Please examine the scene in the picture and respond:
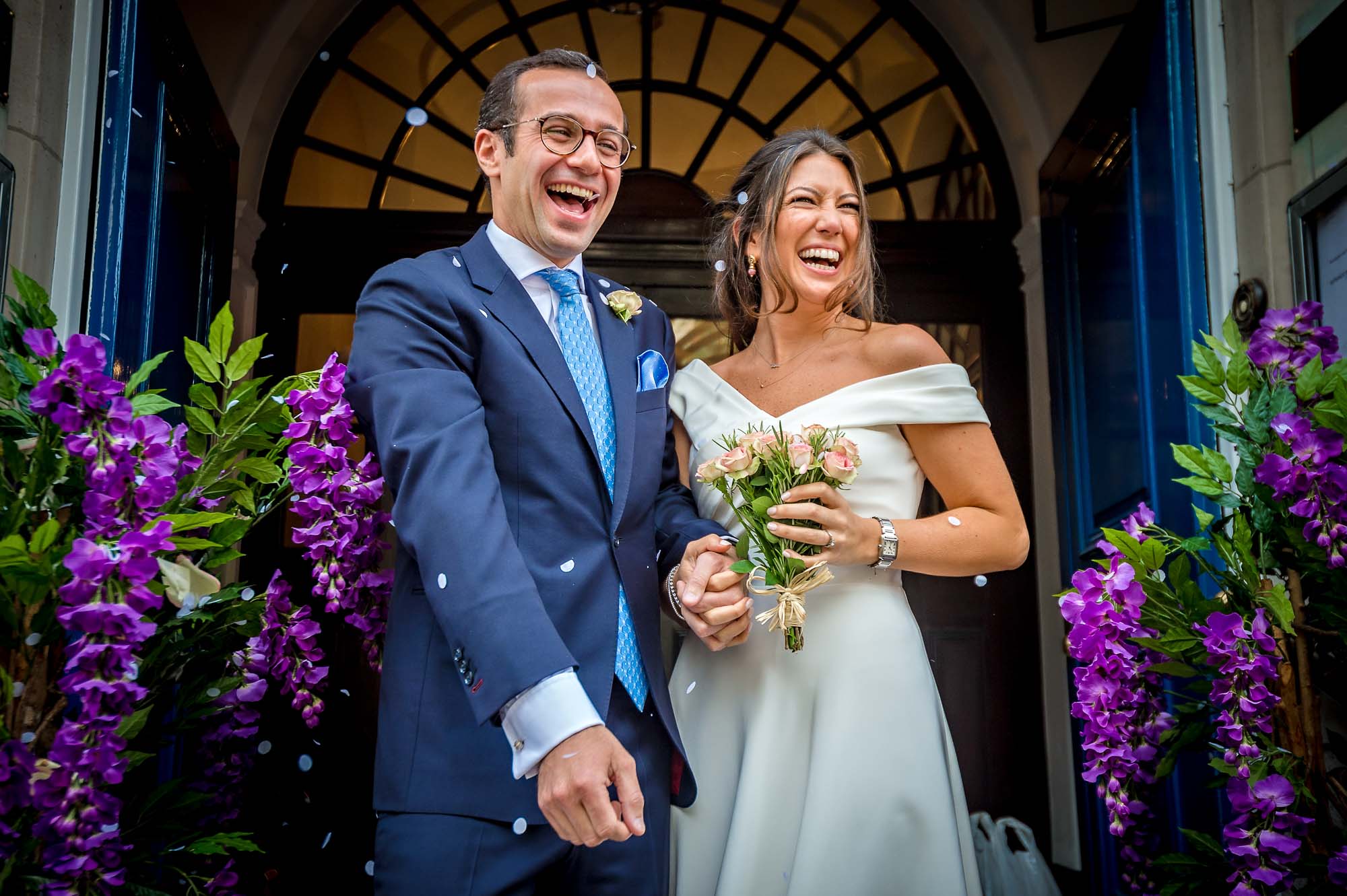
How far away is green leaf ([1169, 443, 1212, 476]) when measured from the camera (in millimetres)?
2418

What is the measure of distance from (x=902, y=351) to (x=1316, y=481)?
826 mm

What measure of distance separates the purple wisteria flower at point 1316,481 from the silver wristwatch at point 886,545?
70 centimetres

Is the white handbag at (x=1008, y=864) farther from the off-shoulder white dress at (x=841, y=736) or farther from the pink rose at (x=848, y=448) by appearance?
the pink rose at (x=848, y=448)

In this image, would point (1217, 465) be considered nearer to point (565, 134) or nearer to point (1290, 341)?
point (1290, 341)

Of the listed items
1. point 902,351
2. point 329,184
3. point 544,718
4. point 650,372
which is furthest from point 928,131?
point 544,718

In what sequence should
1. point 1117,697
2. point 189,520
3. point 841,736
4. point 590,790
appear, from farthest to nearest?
point 1117,697, point 841,736, point 189,520, point 590,790

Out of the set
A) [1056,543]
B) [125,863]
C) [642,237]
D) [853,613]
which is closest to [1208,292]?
[853,613]

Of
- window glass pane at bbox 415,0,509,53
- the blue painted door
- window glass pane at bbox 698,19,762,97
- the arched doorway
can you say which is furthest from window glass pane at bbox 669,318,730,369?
the blue painted door

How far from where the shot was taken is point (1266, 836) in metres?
2.10

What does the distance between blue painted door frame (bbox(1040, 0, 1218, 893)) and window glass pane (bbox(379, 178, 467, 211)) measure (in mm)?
2519

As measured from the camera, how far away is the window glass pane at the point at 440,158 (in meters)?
5.22

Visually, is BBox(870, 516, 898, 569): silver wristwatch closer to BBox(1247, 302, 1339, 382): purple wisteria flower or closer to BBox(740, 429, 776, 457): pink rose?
BBox(740, 429, 776, 457): pink rose

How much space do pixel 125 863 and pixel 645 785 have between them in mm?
937

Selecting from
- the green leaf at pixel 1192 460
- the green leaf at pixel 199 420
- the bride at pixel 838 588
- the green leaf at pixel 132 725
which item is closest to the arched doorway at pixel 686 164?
the bride at pixel 838 588
